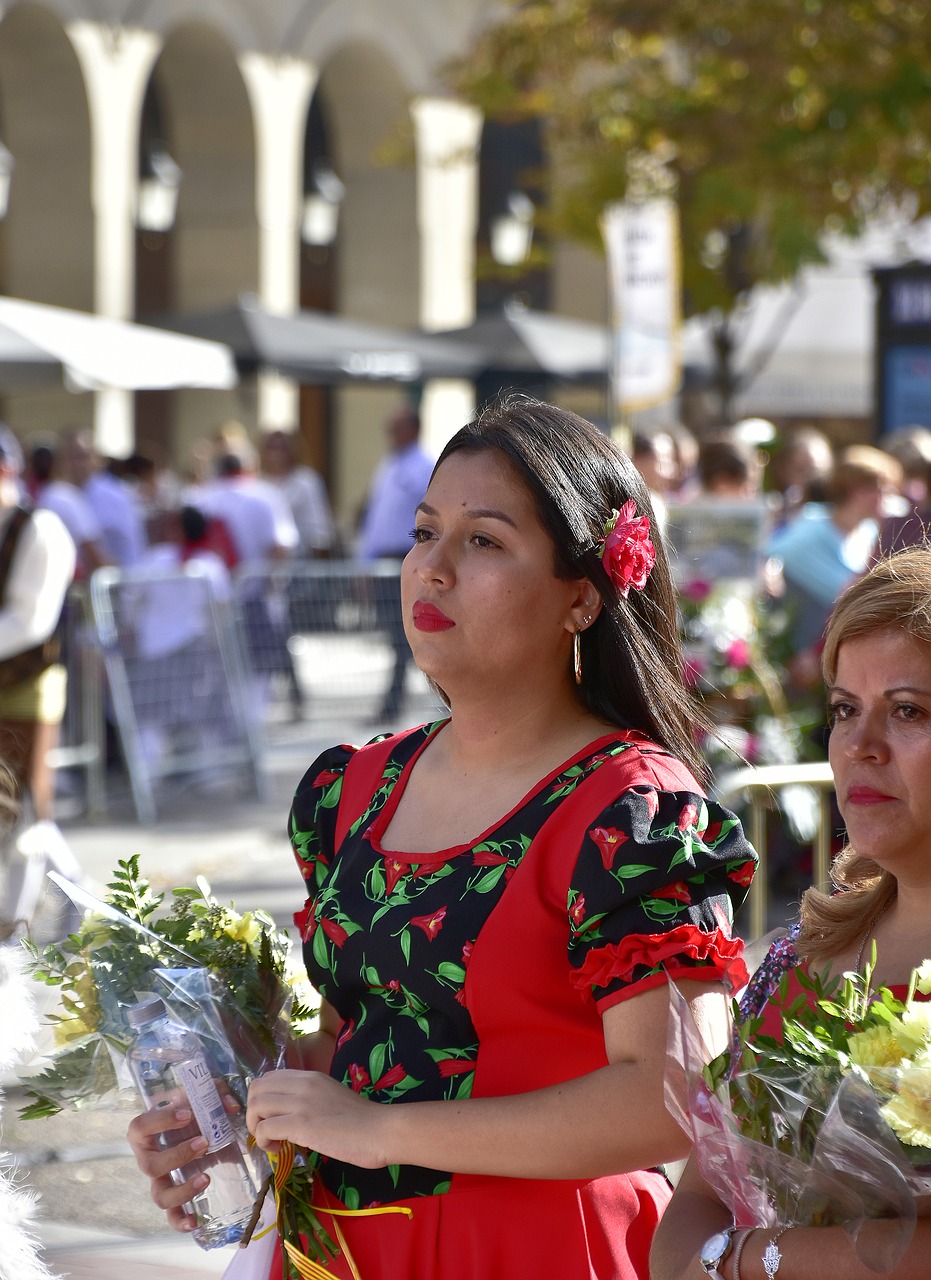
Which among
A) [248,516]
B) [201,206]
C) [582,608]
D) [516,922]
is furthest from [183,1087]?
[201,206]

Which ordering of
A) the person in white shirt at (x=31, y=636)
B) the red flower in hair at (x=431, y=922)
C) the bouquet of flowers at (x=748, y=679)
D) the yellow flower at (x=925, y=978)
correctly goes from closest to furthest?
the yellow flower at (x=925, y=978) < the red flower in hair at (x=431, y=922) < the person in white shirt at (x=31, y=636) < the bouquet of flowers at (x=748, y=679)

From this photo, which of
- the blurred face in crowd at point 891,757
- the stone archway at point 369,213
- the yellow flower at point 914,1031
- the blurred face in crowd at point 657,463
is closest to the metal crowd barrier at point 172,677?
the blurred face in crowd at point 657,463

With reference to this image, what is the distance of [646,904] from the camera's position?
2070mm

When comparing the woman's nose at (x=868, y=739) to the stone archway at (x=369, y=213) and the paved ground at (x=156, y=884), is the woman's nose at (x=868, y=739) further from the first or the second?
the stone archway at (x=369, y=213)

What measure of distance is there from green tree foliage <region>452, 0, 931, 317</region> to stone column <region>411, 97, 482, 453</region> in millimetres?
2938

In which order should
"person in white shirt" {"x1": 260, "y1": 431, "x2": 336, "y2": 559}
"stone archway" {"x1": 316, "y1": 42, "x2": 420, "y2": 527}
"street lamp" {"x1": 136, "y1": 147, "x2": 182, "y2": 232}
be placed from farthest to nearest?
1. "stone archway" {"x1": 316, "y1": 42, "x2": 420, "y2": 527}
2. "street lamp" {"x1": 136, "y1": 147, "x2": 182, "y2": 232}
3. "person in white shirt" {"x1": 260, "y1": 431, "x2": 336, "y2": 559}

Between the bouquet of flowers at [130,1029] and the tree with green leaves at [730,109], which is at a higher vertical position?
the tree with green leaves at [730,109]

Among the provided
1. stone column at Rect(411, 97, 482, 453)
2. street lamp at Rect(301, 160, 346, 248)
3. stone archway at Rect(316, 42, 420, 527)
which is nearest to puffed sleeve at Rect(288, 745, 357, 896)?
street lamp at Rect(301, 160, 346, 248)

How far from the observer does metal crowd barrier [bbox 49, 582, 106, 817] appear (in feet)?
30.3

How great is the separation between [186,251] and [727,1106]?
64.8 feet

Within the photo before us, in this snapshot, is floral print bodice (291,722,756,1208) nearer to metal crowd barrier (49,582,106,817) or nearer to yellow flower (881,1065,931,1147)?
yellow flower (881,1065,931,1147)

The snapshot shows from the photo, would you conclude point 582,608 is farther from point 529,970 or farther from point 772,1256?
point 772,1256

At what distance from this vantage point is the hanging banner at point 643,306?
902 centimetres

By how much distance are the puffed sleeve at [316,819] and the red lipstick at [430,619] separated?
1.21 ft
